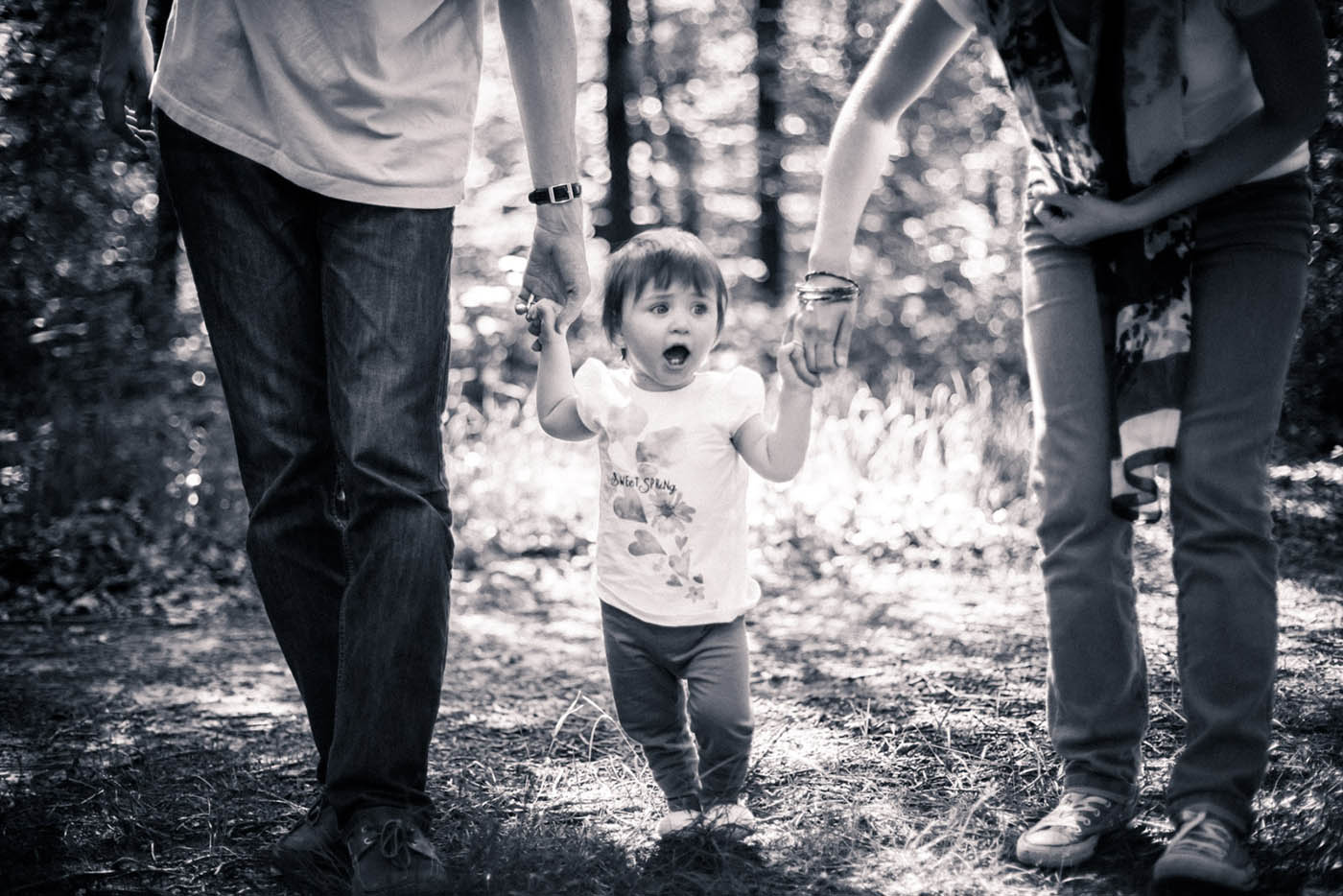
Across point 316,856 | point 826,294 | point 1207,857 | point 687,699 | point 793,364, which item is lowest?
point 316,856

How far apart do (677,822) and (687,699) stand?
0.24m

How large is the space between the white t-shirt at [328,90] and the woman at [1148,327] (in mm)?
788

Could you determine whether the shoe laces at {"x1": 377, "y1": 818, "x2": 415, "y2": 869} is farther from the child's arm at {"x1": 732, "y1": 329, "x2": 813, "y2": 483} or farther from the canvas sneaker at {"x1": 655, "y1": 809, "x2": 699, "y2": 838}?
the child's arm at {"x1": 732, "y1": 329, "x2": 813, "y2": 483}

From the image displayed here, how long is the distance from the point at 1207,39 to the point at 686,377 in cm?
116

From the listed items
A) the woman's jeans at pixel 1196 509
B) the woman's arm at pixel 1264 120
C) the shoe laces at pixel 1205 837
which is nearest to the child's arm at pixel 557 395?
A: the woman's jeans at pixel 1196 509

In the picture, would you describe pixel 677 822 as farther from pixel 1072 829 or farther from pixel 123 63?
pixel 123 63

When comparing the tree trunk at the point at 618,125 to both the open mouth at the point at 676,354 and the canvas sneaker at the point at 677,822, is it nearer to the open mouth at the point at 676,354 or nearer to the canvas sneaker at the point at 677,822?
the open mouth at the point at 676,354

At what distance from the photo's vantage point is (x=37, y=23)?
522cm

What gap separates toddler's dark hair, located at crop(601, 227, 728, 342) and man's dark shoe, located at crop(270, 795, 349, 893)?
1.14m

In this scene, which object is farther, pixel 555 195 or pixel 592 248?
pixel 592 248

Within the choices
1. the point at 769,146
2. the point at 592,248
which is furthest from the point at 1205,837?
the point at 769,146

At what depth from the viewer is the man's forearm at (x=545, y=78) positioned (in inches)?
96.3

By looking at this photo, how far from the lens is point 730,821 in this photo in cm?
249

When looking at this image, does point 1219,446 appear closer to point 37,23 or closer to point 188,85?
point 188,85
